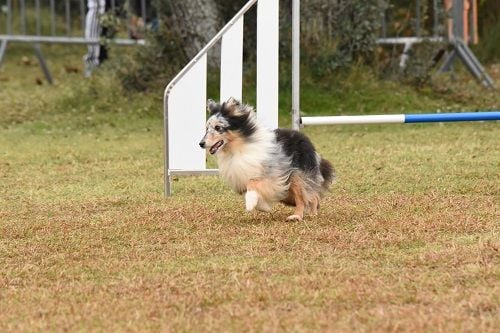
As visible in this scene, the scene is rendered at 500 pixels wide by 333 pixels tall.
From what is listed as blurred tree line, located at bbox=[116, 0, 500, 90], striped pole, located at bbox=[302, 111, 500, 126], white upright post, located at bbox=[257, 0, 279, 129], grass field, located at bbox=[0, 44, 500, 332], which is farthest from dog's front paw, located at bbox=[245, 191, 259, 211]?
blurred tree line, located at bbox=[116, 0, 500, 90]

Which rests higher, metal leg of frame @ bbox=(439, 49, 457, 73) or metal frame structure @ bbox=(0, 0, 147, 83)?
metal frame structure @ bbox=(0, 0, 147, 83)

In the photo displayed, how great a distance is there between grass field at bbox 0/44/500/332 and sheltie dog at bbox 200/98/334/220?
0.54 feet

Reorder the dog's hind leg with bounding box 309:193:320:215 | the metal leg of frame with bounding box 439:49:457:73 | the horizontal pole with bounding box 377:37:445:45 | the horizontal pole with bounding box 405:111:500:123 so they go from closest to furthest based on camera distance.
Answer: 1. the dog's hind leg with bounding box 309:193:320:215
2. the horizontal pole with bounding box 405:111:500:123
3. the horizontal pole with bounding box 377:37:445:45
4. the metal leg of frame with bounding box 439:49:457:73

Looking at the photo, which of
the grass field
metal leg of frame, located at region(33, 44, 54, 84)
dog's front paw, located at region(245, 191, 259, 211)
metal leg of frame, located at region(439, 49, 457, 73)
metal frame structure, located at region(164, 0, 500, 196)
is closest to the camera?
the grass field

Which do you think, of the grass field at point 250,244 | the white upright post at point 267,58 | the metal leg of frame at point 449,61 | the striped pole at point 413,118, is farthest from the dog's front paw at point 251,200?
the metal leg of frame at point 449,61

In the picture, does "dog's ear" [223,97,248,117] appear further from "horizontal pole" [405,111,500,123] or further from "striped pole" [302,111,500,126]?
"horizontal pole" [405,111,500,123]

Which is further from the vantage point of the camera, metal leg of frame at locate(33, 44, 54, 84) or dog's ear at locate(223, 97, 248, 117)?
metal leg of frame at locate(33, 44, 54, 84)

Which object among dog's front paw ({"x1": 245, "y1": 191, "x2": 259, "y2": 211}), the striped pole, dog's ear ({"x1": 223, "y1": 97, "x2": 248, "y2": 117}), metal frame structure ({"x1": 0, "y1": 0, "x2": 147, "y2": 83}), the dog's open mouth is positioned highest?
metal frame structure ({"x1": 0, "y1": 0, "x2": 147, "y2": 83})

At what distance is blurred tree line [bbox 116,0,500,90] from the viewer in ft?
41.5

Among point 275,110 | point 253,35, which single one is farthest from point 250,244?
point 253,35

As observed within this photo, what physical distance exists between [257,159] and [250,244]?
2.74 ft

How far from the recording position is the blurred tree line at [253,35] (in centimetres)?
1266

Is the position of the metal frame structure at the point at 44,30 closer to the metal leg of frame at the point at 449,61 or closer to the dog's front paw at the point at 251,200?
the metal leg of frame at the point at 449,61

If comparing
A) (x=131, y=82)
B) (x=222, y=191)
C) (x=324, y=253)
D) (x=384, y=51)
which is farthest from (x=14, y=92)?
(x=324, y=253)
